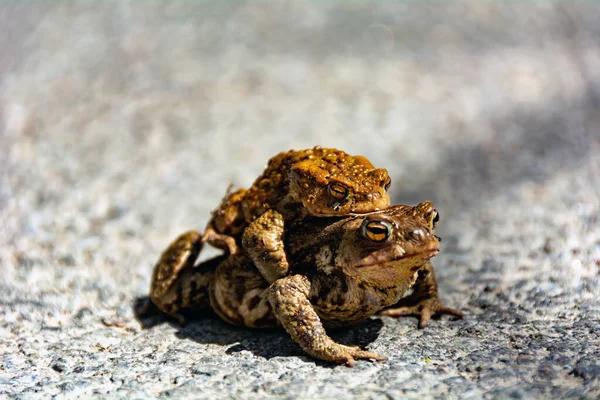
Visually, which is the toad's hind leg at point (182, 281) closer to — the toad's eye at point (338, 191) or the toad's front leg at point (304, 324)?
the toad's front leg at point (304, 324)

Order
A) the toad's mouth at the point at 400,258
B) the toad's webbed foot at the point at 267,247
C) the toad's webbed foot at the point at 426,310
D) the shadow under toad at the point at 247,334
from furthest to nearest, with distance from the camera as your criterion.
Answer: the toad's webbed foot at the point at 426,310
the shadow under toad at the point at 247,334
the toad's webbed foot at the point at 267,247
the toad's mouth at the point at 400,258

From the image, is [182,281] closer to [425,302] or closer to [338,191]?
[338,191]

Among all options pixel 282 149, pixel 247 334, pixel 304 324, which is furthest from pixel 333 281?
pixel 282 149

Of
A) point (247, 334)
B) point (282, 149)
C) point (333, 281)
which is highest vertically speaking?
point (282, 149)

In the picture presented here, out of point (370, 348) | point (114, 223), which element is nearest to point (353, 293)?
point (370, 348)

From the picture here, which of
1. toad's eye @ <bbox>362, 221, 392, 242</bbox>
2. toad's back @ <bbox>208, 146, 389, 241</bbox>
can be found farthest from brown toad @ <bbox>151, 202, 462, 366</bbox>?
toad's back @ <bbox>208, 146, 389, 241</bbox>

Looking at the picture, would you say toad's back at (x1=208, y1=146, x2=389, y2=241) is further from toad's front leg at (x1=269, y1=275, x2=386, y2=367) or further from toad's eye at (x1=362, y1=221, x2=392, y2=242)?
toad's front leg at (x1=269, y1=275, x2=386, y2=367)

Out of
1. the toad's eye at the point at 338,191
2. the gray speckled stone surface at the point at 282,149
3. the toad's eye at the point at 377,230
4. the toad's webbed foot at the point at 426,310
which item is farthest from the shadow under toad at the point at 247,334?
the toad's eye at the point at 338,191
